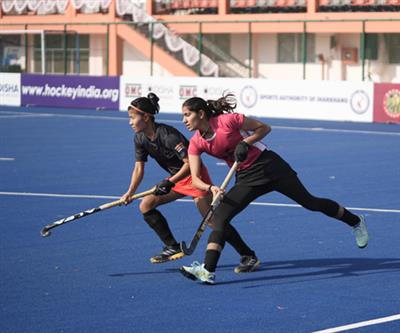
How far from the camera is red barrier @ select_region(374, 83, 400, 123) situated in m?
A: 29.5

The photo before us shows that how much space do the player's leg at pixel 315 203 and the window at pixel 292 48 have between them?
34.2m

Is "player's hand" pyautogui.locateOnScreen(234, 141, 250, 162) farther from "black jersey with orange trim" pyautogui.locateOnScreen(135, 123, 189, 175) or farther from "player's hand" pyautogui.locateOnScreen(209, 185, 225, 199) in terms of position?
"black jersey with orange trim" pyautogui.locateOnScreen(135, 123, 189, 175)

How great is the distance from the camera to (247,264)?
33.5ft

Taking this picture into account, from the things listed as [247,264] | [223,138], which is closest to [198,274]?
[247,264]

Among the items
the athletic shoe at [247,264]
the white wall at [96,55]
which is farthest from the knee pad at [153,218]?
the white wall at [96,55]

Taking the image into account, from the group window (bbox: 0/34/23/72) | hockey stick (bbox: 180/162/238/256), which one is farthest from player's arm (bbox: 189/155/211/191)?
window (bbox: 0/34/23/72)

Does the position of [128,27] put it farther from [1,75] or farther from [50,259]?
[50,259]

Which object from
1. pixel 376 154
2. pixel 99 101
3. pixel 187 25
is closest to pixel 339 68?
pixel 187 25

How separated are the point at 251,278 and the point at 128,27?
122 ft

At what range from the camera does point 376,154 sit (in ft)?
71.8

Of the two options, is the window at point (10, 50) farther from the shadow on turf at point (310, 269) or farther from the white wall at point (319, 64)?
the shadow on turf at point (310, 269)

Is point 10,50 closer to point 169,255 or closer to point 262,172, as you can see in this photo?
point 169,255

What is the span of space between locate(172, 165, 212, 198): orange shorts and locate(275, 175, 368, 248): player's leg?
2.40ft

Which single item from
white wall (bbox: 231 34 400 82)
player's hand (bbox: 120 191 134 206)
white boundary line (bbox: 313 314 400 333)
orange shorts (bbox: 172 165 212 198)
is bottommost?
white boundary line (bbox: 313 314 400 333)
